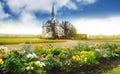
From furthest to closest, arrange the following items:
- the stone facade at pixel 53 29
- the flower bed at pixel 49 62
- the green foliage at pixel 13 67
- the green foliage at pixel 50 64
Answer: the stone facade at pixel 53 29 < the green foliage at pixel 50 64 < the flower bed at pixel 49 62 < the green foliage at pixel 13 67

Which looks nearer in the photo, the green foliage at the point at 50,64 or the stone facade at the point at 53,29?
the green foliage at the point at 50,64

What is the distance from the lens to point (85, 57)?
1215 centimetres

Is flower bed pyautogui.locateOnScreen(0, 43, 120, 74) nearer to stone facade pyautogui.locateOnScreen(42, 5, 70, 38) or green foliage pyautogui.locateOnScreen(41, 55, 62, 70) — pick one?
green foliage pyautogui.locateOnScreen(41, 55, 62, 70)

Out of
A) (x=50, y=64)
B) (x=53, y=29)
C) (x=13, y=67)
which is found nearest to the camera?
(x=13, y=67)

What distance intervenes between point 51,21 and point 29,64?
32.4 m

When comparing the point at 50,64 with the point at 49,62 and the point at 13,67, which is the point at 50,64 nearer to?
the point at 49,62

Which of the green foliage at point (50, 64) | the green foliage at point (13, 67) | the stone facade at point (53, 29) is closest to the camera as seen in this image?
the green foliage at point (13, 67)

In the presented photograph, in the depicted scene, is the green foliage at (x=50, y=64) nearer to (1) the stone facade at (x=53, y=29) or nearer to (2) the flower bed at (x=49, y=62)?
(2) the flower bed at (x=49, y=62)

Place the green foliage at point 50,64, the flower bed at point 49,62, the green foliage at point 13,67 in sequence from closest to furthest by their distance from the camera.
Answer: the green foliage at point 13,67, the flower bed at point 49,62, the green foliage at point 50,64

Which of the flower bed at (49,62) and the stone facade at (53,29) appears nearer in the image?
the flower bed at (49,62)

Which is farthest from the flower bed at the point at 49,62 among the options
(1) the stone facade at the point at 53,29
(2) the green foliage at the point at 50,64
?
(1) the stone facade at the point at 53,29

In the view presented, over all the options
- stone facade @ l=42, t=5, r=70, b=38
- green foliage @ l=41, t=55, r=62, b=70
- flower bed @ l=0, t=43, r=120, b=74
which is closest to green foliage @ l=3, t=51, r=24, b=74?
flower bed @ l=0, t=43, r=120, b=74

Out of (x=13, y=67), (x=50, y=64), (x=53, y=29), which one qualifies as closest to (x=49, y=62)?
(x=50, y=64)

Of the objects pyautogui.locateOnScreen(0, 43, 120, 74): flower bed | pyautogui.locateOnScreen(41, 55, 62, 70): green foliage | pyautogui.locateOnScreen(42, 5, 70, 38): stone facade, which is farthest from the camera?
pyautogui.locateOnScreen(42, 5, 70, 38): stone facade
